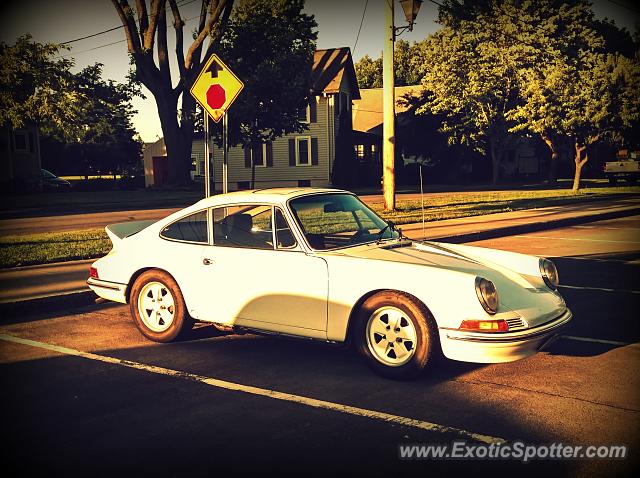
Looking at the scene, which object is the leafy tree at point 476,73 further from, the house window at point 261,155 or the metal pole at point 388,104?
the metal pole at point 388,104

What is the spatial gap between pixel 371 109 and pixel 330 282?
50.2m

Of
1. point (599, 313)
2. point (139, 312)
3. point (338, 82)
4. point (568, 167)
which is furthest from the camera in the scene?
point (568, 167)

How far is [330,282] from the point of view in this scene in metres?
5.12

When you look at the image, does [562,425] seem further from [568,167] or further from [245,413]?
[568,167]

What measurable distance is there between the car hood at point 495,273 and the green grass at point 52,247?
7507 millimetres

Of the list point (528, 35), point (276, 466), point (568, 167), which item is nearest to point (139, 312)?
point (276, 466)

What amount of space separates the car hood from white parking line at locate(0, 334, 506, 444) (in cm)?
114

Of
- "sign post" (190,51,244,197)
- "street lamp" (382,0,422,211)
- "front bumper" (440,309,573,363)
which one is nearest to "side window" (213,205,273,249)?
"front bumper" (440,309,573,363)

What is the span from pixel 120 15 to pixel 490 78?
23.0 metres

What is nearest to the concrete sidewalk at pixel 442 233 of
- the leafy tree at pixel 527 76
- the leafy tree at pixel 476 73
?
the leafy tree at pixel 527 76

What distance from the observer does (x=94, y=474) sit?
11.2ft

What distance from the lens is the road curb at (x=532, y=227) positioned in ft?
44.9

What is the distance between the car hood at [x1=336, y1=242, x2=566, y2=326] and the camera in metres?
4.87

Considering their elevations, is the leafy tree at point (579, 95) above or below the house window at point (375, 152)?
above
